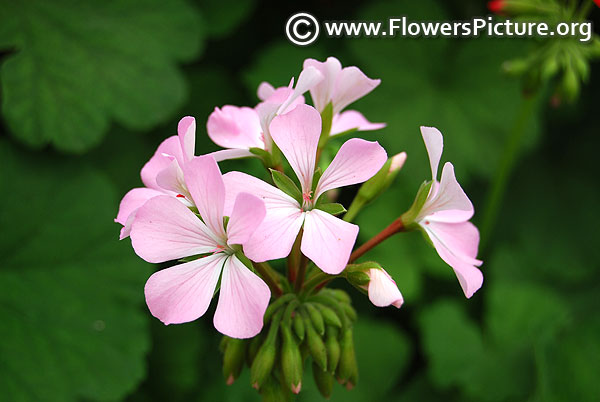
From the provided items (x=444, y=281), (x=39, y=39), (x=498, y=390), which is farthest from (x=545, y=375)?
(x=39, y=39)

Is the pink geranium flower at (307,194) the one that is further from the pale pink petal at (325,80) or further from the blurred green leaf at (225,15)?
the blurred green leaf at (225,15)

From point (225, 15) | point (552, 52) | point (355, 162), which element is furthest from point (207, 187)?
point (225, 15)

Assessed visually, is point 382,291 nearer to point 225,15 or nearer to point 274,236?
point 274,236

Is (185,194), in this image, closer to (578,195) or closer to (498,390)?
(498,390)

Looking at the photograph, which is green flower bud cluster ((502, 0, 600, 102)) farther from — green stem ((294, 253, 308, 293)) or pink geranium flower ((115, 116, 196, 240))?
pink geranium flower ((115, 116, 196, 240))

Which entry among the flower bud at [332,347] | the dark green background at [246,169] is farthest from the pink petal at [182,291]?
the dark green background at [246,169]

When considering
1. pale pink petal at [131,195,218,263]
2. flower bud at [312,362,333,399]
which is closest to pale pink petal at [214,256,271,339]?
pale pink petal at [131,195,218,263]
